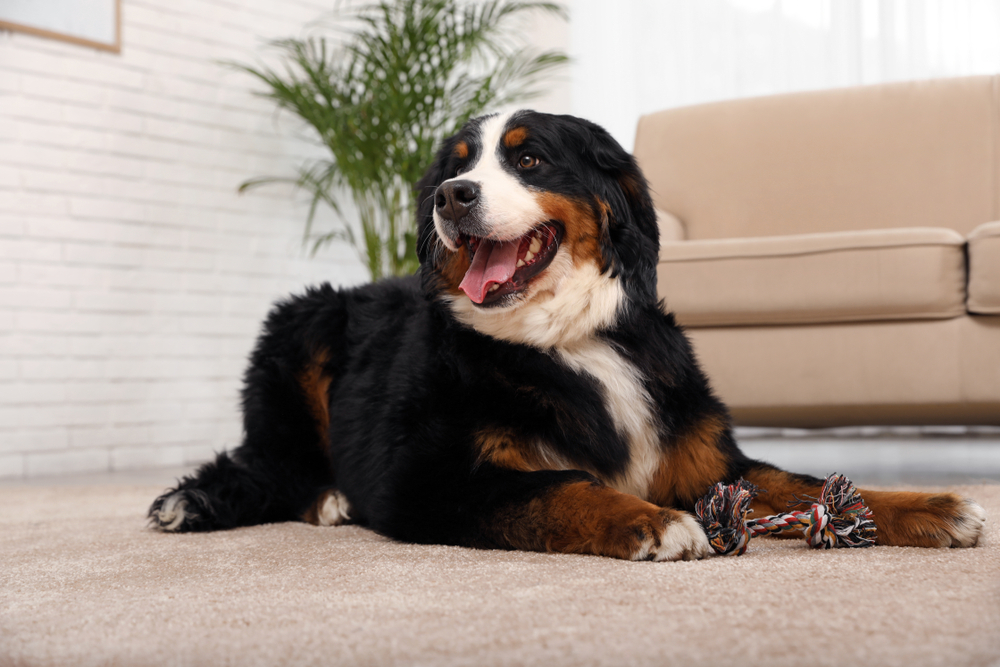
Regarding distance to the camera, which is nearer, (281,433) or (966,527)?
(966,527)

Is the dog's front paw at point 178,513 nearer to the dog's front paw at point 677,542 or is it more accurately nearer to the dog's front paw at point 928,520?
the dog's front paw at point 677,542

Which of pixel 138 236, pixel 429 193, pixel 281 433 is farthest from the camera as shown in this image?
pixel 138 236

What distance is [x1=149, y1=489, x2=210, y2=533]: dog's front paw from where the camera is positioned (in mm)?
1956

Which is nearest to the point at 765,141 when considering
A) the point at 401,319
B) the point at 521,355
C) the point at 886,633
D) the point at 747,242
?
the point at 747,242

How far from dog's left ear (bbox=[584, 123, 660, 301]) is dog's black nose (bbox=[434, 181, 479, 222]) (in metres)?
0.26

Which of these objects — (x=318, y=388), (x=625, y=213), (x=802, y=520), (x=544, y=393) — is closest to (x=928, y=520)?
(x=802, y=520)

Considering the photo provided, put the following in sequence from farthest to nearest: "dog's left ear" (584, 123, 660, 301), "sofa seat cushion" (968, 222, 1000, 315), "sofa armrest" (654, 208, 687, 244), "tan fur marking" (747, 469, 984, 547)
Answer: "sofa armrest" (654, 208, 687, 244) < "sofa seat cushion" (968, 222, 1000, 315) < "dog's left ear" (584, 123, 660, 301) < "tan fur marking" (747, 469, 984, 547)

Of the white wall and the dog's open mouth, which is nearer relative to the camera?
the dog's open mouth

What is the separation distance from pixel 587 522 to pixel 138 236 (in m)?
3.31

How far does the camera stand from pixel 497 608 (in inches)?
41.1

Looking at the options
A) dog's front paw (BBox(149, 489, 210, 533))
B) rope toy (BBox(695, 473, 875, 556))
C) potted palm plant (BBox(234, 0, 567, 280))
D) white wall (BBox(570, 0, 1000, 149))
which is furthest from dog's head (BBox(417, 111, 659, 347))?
white wall (BBox(570, 0, 1000, 149))

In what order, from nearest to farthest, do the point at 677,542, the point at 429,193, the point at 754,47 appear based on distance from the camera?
the point at 677,542, the point at 429,193, the point at 754,47

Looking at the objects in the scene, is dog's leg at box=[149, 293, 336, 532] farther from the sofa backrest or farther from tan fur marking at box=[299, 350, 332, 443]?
the sofa backrest

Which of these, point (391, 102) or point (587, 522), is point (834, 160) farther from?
point (587, 522)
